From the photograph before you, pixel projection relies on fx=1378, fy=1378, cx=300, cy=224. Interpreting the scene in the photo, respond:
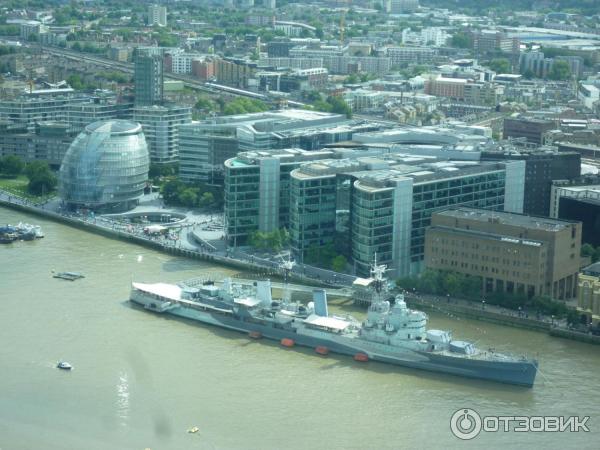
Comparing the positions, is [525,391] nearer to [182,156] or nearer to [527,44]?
[182,156]

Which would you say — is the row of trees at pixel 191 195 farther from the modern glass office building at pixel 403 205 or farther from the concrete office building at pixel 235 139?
the modern glass office building at pixel 403 205

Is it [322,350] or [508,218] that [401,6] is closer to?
[508,218]

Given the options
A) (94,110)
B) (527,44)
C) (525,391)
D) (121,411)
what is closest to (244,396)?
(121,411)

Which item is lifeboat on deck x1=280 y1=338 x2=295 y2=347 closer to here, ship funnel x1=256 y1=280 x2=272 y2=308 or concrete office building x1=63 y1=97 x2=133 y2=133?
ship funnel x1=256 y1=280 x2=272 y2=308

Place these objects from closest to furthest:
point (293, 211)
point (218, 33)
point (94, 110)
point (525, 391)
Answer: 1. point (525, 391)
2. point (293, 211)
3. point (94, 110)
4. point (218, 33)

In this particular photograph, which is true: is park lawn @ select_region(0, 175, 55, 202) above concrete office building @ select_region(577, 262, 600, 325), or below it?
below
